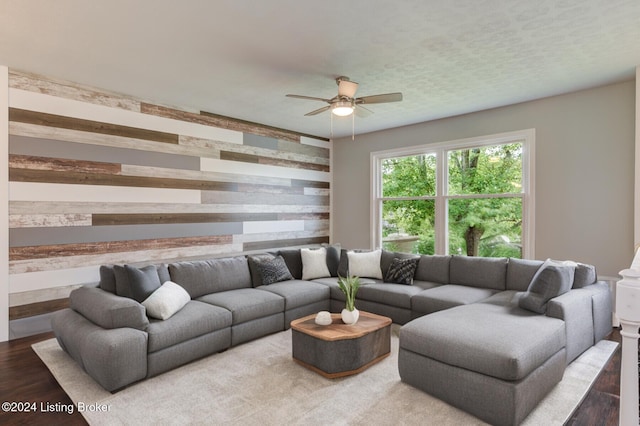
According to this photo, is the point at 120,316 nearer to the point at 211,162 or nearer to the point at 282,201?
the point at 211,162

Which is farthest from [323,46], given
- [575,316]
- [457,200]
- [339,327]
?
[457,200]

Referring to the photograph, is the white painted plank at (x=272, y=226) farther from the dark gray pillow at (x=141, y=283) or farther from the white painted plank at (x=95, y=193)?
the dark gray pillow at (x=141, y=283)

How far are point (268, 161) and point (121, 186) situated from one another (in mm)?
2316

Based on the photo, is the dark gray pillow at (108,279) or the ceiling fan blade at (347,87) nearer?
the dark gray pillow at (108,279)

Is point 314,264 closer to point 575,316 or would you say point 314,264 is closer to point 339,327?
point 339,327

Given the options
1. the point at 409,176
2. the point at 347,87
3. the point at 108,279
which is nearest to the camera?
the point at 108,279

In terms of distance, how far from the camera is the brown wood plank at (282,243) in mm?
5680

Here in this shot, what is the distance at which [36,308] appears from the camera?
373 centimetres

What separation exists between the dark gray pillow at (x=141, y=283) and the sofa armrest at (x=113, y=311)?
0.14 metres

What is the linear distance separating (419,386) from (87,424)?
2252 millimetres

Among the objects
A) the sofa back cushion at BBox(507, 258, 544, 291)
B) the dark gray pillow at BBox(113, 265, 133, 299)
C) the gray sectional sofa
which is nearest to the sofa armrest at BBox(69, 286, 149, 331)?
the gray sectional sofa

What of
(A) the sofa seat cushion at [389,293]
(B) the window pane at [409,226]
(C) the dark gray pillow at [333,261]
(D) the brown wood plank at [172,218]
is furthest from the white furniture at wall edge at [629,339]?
(D) the brown wood plank at [172,218]

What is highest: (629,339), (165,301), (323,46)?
(323,46)

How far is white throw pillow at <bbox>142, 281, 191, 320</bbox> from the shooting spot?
3084 mm
